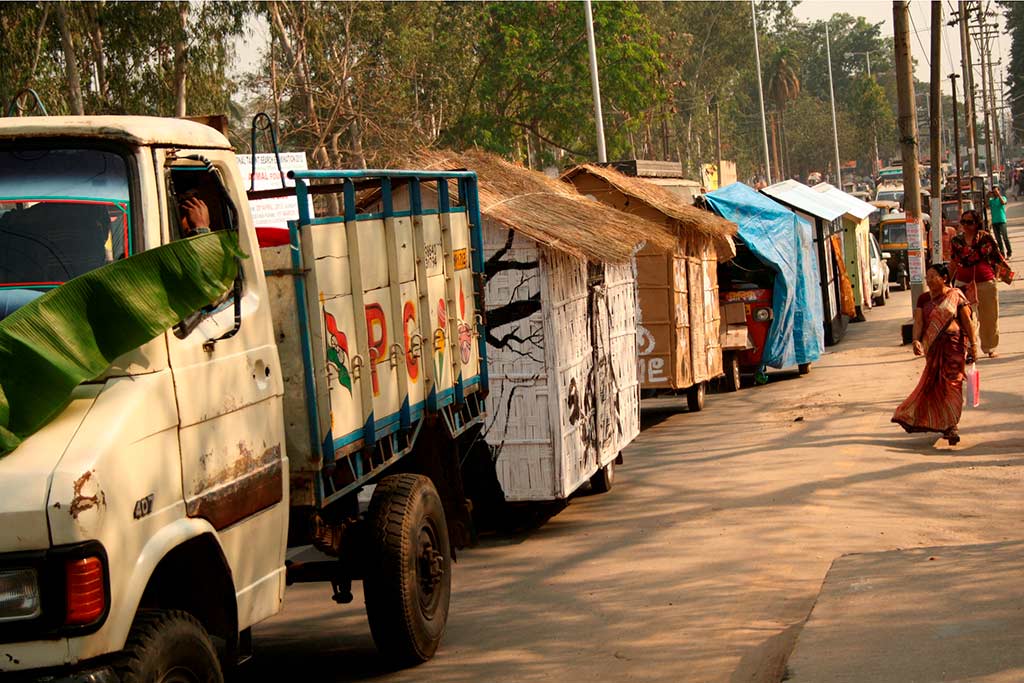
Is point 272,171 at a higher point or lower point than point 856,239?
higher

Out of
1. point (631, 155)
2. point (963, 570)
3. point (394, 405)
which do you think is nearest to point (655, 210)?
point (963, 570)

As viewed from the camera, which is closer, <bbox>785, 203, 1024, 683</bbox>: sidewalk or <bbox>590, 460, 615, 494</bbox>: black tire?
<bbox>785, 203, 1024, 683</bbox>: sidewalk

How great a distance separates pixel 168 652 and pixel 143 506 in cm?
48

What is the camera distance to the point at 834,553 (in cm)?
897

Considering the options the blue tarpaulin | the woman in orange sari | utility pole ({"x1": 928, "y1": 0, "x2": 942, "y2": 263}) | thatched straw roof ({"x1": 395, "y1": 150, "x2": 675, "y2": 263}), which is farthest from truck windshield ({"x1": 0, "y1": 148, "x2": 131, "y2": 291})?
utility pole ({"x1": 928, "y1": 0, "x2": 942, "y2": 263})

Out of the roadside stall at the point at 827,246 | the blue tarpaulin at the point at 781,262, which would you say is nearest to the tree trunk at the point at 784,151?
the roadside stall at the point at 827,246

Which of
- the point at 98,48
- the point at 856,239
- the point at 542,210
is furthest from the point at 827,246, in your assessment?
the point at 98,48

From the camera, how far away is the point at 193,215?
502 cm

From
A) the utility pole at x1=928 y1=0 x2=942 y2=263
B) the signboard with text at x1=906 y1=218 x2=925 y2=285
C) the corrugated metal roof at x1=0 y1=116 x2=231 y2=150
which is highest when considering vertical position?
the utility pole at x1=928 y1=0 x2=942 y2=263

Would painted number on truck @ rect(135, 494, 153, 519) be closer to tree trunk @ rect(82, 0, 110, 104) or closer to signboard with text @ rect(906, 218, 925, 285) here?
signboard with text @ rect(906, 218, 925, 285)

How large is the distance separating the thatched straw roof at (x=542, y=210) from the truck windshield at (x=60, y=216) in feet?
16.9

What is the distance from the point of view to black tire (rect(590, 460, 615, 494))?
1202 centimetres

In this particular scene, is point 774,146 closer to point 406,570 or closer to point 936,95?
point 936,95

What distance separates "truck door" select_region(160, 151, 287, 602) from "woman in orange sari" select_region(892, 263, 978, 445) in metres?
8.38
